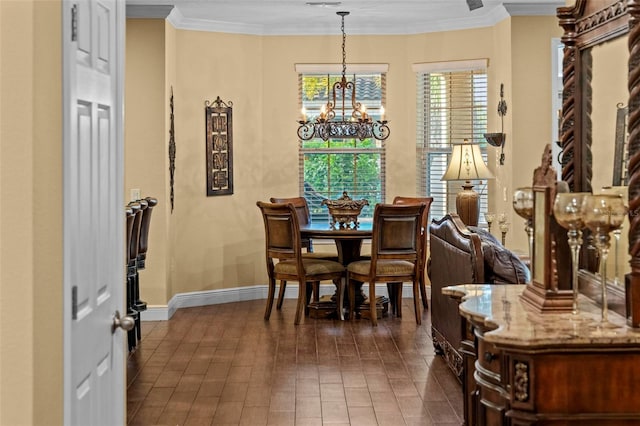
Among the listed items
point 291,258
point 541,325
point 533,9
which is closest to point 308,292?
point 291,258

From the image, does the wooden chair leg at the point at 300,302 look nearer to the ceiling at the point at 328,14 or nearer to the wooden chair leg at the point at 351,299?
the wooden chair leg at the point at 351,299

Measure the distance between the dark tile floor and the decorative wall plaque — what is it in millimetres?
1367

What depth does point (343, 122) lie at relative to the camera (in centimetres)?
788

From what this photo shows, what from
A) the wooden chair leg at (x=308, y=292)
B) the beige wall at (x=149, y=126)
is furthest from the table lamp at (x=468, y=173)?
the beige wall at (x=149, y=126)

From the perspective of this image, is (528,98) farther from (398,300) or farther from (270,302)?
(270,302)

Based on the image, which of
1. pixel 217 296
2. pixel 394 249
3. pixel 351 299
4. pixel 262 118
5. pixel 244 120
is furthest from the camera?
pixel 262 118

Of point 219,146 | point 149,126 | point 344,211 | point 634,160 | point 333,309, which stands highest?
point 149,126

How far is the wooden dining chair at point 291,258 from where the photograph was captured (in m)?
7.47

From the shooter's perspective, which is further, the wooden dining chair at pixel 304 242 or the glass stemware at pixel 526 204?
the wooden dining chair at pixel 304 242

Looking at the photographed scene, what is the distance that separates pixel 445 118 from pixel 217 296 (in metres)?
2.90

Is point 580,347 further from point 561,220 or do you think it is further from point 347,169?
point 347,169

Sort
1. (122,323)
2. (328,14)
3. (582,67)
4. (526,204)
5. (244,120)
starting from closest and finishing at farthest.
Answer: (122,323) → (526,204) → (582,67) → (328,14) → (244,120)

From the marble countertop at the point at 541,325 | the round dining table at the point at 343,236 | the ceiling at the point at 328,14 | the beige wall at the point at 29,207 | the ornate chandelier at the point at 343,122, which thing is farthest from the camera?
the ornate chandelier at the point at 343,122

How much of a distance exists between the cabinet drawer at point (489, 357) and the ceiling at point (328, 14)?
451 centimetres
